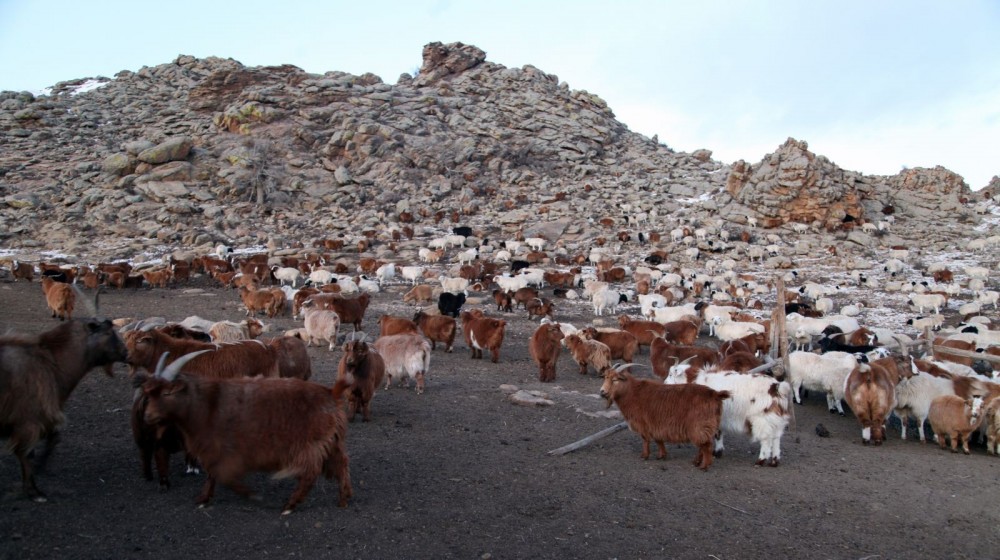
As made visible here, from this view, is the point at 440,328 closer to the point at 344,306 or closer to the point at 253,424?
the point at 344,306

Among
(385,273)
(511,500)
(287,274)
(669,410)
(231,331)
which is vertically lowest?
(511,500)

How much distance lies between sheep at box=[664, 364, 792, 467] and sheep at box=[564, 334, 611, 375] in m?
4.82

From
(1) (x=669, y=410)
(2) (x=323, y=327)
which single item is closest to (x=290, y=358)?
(2) (x=323, y=327)

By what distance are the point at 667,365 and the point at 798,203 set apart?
2902 cm

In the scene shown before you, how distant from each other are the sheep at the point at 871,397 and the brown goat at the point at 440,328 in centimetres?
823

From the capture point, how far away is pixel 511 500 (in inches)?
255

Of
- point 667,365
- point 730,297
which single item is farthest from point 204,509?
point 730,297

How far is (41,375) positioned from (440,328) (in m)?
9.46

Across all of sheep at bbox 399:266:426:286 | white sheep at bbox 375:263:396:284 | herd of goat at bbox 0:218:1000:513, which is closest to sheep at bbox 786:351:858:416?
herd of goat at bbox 0:218:1000:513

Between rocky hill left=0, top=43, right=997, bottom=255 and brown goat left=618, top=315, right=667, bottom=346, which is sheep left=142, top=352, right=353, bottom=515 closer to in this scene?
brown goat left=618, top=315, right=667, bottom=346

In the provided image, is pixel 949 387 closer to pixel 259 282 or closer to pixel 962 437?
pixel 962 437

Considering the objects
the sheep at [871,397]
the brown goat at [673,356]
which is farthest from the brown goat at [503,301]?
the sheep at [871,397]

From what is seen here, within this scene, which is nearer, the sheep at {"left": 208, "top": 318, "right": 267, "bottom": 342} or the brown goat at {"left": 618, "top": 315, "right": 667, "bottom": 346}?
the sheep at {"left": 208, "top": 318, "right": 267, "bottom": 342}

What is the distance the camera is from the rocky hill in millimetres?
35906
